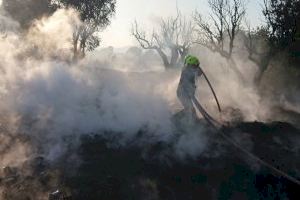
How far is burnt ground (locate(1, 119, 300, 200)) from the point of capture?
1194cm

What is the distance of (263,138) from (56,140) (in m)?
6.75

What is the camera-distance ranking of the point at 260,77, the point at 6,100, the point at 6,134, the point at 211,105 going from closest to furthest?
the point at 6,134, the point at 6,100, the point at 211,105, the point at 260,77

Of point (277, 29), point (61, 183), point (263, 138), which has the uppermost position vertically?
point (277, 29)

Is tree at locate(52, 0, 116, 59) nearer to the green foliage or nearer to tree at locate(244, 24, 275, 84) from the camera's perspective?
the green foliage

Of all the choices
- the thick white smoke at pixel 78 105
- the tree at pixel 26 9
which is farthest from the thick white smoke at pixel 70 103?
the tree at pixel 26 9

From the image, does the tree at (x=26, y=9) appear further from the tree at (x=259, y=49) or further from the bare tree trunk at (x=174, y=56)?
the tree at (x=259, y=49)

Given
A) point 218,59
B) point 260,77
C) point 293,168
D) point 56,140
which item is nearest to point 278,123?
point 293,168

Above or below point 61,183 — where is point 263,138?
above

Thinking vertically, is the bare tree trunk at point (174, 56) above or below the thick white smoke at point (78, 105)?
below

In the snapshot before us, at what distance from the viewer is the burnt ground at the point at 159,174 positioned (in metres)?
11.9

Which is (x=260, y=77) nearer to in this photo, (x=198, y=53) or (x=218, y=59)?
(x=218, y=59)

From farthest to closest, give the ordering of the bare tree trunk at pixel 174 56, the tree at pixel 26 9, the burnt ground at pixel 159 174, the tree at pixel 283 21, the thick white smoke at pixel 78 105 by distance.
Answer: the bare tree trunk at pixel 174 56 < the tree at pixel 26 9 < the tree at pixel 283 21 < the thick white smoke at pixel 78 105 < the burnt ground at pixel 159 174

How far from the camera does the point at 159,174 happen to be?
12.7 metres

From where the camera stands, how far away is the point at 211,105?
1891cm
